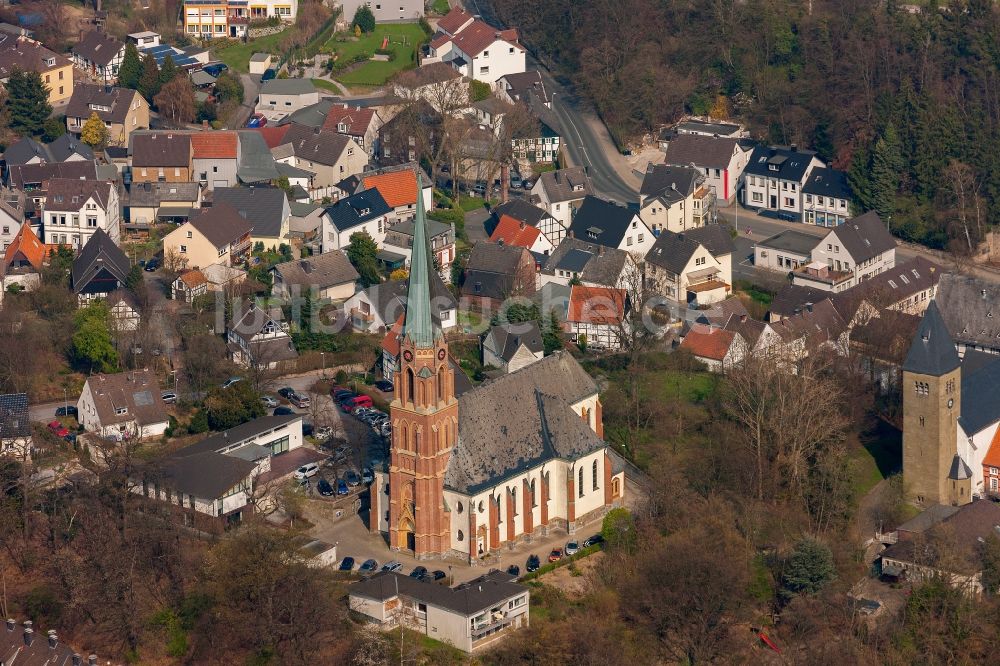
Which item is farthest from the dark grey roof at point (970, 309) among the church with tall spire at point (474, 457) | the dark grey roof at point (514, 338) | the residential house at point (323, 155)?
the residential house at point (323, 155)

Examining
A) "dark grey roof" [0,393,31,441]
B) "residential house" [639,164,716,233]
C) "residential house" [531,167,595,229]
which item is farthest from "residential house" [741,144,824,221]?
"dark grey roof" [0,393,31,441]

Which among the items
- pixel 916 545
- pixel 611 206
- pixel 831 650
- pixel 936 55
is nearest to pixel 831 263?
pixel 611 206

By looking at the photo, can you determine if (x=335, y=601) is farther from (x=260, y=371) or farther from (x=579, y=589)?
(x=260, y=371)

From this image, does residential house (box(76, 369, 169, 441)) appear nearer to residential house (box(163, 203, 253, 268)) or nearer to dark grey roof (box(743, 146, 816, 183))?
residential house (box(163, 203, 253, 268))

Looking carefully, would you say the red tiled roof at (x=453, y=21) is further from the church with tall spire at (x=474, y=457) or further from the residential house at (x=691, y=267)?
the church with tall spire at (x=474, y=457)

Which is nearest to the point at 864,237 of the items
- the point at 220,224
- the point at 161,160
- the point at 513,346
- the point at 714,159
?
the point at 714,159

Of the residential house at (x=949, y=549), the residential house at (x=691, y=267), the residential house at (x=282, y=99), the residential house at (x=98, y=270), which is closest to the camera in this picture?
the residential house at (x=949, y=549)
